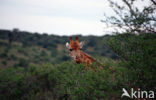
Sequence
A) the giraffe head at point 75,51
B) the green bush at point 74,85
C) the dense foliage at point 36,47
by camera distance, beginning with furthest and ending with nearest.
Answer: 1. the dense foliage at point 36,47
2. the giraffe head at point 75,51
3. the green bush at point 74,85

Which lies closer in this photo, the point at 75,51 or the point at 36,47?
the point at 75,51

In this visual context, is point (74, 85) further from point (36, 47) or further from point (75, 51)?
point (36, 47)

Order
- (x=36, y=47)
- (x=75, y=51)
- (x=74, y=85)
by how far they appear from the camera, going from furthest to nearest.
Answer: (x=36, y=47), (x=75, y=51), (x=74, y=85)

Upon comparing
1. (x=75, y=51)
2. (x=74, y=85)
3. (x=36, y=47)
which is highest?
(x=75, y=51)

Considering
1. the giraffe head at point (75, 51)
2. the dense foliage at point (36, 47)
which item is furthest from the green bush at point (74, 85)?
the dense foliage at point (36, 47)

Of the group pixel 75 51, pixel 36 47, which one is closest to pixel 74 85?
pixel 75 51

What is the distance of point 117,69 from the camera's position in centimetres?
626

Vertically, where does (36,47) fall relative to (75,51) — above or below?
below

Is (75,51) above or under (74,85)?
above

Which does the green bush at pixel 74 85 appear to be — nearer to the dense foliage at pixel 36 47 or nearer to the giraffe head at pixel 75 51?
the giraffe head at pixel 75 51

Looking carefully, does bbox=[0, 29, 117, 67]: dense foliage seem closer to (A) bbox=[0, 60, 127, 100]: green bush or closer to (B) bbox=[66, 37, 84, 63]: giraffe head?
(A) bbox=[0, 60, 127, 100]: green bush

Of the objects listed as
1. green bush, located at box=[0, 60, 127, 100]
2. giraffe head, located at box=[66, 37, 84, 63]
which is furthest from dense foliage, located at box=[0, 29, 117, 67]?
giraffe head, located at box=[66, 37, 84, 63]

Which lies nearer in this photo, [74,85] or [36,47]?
[74,85]

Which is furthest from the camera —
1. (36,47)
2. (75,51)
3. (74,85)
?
(36,47)
